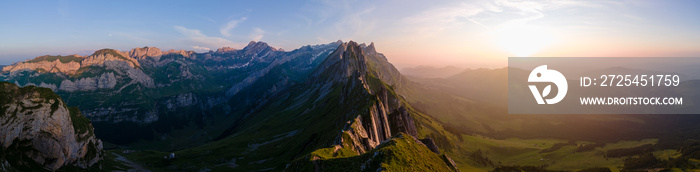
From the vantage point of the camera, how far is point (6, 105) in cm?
12156

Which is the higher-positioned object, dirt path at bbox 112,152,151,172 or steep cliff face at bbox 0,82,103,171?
steep cliff face at bbox 0,82,103,171

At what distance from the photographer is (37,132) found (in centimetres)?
12838

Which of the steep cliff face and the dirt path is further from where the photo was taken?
the dirt path

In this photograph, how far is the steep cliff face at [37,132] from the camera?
118 metres

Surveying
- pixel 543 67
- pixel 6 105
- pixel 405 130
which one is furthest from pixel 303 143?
pixel 543 67

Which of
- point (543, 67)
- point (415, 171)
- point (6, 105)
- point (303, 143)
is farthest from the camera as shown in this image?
point (543, 67)

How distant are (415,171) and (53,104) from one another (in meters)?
173

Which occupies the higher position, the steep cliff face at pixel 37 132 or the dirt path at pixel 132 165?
the steep cliff face at pixel 37 132

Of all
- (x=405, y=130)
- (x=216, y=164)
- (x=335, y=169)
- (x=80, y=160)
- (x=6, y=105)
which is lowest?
(x=216, y=164)

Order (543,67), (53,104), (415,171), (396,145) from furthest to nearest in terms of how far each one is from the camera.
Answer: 1. (543,67)
2. (53,104)
3. (396,145)
4. (415,171)

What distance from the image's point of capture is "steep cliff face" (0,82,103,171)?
117963 millimetres

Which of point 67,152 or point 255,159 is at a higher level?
point 67,152

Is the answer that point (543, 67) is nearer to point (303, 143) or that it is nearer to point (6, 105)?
point (303, 143)

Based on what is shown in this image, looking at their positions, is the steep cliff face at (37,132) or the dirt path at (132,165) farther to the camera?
the dirt path at (132,165)
